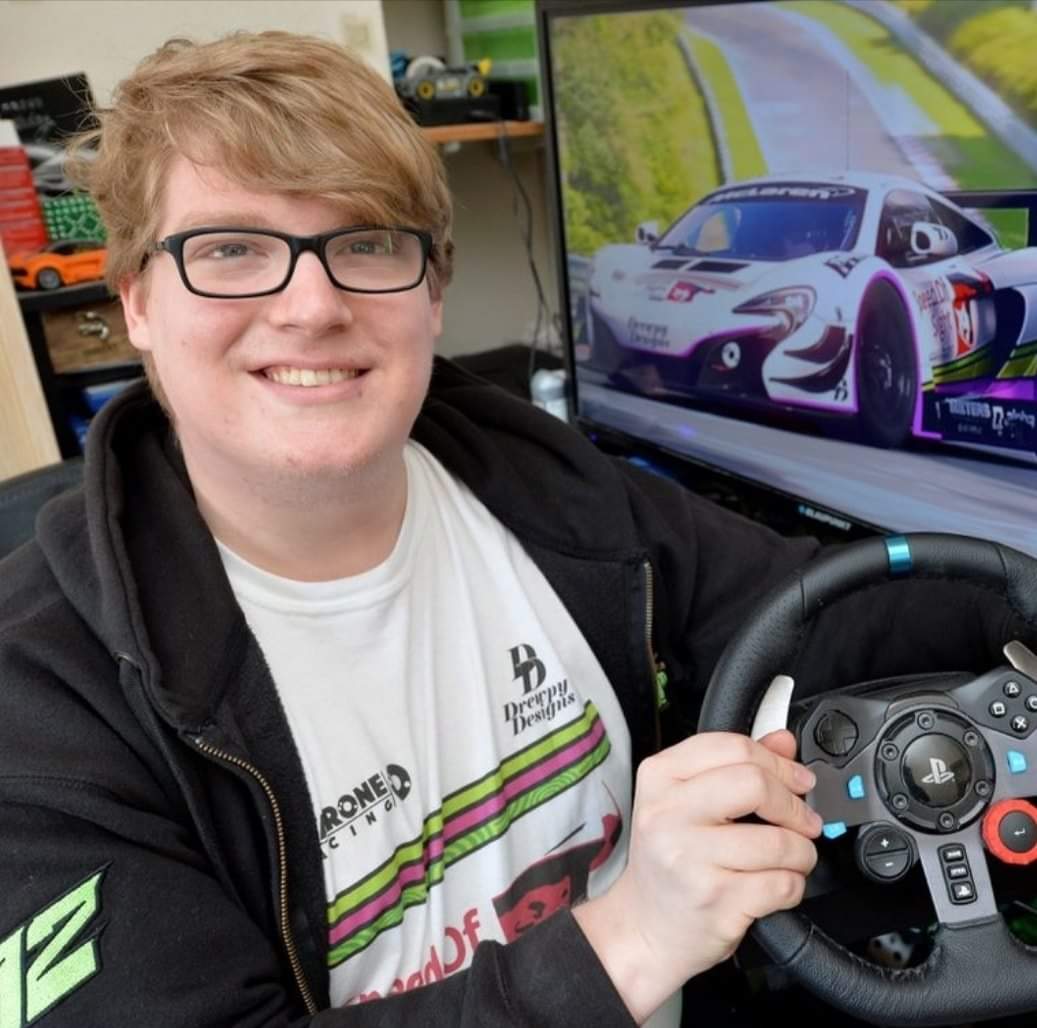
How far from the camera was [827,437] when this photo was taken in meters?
1.18

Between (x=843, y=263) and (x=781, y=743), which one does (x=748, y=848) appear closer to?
(x=781, y=743)

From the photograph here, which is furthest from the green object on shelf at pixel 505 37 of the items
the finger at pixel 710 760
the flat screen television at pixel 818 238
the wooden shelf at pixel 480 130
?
the finger at pixel 710 760

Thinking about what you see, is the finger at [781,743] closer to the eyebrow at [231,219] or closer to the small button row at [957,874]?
the small button row at [957,874]

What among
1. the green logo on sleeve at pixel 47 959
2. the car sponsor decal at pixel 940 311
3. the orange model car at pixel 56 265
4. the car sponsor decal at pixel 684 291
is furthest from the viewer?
the orange model car at pixel 56 265

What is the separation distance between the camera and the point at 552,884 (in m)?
0.90

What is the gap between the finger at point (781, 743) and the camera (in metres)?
0.67

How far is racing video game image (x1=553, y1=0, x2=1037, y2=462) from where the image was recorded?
3.10ft

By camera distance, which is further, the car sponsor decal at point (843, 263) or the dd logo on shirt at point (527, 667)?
the car sponsor decal at point (843, 263)

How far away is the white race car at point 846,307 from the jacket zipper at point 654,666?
0.35m

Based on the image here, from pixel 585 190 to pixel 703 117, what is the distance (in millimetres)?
278

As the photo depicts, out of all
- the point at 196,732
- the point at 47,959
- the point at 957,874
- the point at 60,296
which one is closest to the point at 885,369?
the point at 957,874

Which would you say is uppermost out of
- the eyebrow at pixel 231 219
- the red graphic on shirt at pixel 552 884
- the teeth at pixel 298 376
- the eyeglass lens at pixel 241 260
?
the eyebrow at pixel 231 219

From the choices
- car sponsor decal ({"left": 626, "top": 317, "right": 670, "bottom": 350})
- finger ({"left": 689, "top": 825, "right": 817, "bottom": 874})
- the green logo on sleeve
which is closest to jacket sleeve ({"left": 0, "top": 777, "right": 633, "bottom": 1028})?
the green logo on sleeve

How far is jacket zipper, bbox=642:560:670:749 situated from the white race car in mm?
352
